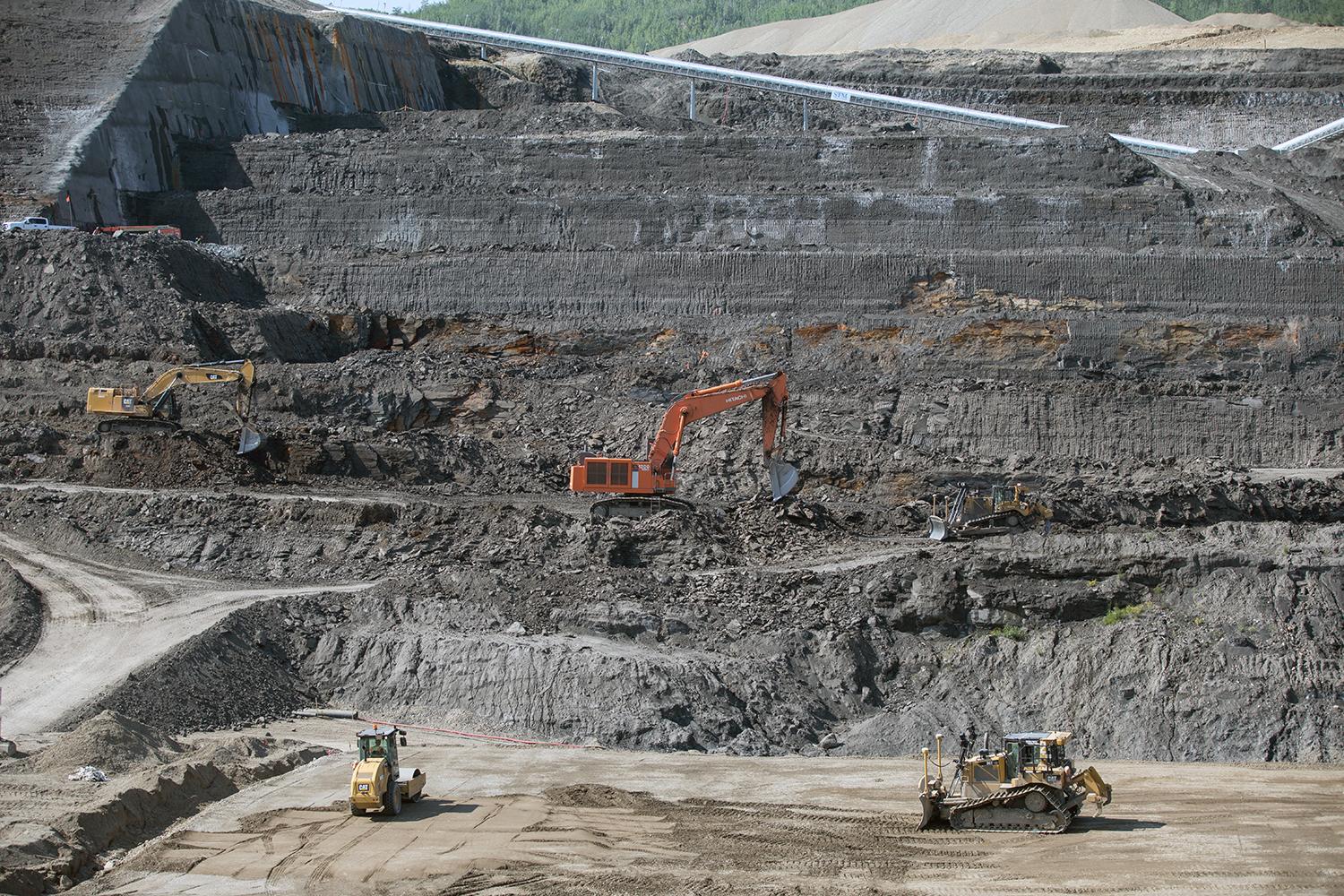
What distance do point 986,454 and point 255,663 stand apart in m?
14.9

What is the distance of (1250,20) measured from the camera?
77.8 metres

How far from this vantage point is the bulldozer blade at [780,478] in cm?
2694

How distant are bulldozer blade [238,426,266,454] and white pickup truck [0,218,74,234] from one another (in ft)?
34.7

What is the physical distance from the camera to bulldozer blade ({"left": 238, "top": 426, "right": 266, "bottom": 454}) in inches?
1133

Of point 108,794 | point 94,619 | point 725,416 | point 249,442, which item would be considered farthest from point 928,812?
point 249,442

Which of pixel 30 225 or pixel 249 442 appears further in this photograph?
pixel 30 225

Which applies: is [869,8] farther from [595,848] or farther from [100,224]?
[595,848]

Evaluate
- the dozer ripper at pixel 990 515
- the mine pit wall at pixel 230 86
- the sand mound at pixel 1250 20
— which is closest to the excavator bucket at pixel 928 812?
the dozer ripper at pixel 990 515

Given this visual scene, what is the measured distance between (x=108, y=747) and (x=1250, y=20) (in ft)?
236

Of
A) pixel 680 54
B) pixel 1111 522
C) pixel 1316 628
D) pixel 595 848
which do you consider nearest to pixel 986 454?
pixel 1111 522

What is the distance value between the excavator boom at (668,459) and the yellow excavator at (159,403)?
6375 millimetres

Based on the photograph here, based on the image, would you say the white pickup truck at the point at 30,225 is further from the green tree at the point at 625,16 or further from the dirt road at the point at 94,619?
the green tree at the point at 625,16

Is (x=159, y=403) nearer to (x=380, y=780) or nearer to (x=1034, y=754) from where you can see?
(x=380, y=780)

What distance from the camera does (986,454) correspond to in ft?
102
